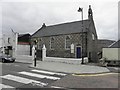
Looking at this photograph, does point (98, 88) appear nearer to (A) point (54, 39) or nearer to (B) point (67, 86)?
(B) point (67, 86)

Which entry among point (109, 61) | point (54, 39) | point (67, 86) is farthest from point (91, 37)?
point (67, 86)

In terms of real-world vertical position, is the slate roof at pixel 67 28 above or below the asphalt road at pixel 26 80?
above

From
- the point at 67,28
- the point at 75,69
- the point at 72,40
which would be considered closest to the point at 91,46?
the point at 72,40

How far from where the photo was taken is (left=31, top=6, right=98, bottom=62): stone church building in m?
31.9

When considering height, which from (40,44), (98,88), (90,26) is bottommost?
(98,88)

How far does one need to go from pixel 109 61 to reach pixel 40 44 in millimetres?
17484

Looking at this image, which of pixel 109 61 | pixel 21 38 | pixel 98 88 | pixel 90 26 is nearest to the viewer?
pixel 98 88

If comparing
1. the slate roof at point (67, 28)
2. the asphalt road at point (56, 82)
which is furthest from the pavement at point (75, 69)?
the slate roof at point (67, 28)

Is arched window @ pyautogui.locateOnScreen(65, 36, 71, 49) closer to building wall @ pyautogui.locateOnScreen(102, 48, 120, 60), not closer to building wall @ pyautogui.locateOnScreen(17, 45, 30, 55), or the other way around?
building wall @ pyautogui.locateOnScreen(102, 48, 120, 60)

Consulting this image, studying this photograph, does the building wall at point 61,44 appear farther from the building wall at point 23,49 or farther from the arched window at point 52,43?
the building wall at point 23,49

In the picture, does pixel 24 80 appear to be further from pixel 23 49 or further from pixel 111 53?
pixel 23 49

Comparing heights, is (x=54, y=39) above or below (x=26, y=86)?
above

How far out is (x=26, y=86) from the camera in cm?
1065

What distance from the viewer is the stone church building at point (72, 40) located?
105 feet
